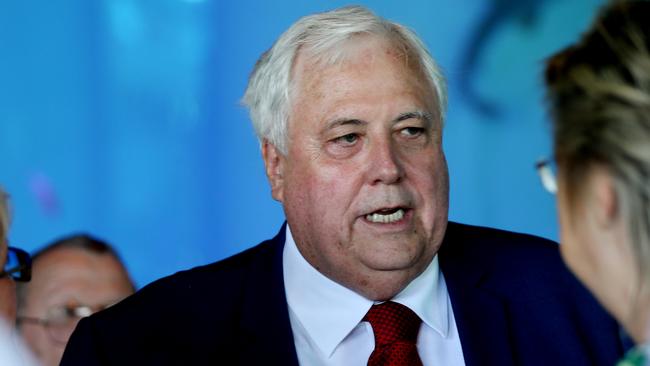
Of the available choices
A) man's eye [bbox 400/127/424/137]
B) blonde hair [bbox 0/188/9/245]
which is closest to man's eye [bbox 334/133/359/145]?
man's eye [bbox 400/127/424/137]

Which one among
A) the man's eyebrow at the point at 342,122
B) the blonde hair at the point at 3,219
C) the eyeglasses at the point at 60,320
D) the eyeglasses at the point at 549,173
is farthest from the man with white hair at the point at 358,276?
the eyeglasses at the point at 549,173

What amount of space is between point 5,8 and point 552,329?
6.40 ft

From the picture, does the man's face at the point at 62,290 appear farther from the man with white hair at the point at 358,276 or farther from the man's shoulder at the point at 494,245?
the man's shoulder at the point at 494,245

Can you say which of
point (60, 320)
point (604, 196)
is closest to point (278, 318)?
point (60, 320)

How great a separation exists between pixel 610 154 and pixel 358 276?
46.4 inches

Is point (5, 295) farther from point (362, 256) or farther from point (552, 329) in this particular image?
point (552, 329)

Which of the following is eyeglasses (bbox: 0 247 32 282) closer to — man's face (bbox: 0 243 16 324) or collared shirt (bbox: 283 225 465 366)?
man's face (bbox: 0 243 16 324)

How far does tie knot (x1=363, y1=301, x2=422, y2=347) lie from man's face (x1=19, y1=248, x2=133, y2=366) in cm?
104

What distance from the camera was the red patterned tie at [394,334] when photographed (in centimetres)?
265

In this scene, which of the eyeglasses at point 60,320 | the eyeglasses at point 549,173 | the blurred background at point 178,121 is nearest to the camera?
the eyeglasses at point 549,173

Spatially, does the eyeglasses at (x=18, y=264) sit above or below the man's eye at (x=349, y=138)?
below

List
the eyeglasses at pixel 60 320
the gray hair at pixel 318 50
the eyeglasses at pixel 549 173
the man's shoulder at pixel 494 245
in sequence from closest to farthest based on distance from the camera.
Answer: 1. the eyeglasses at pixel 549 173
2. the gray hair at pixel 318 50
3. the man's shoulder at pixel 494 245
4. the eyeglasses at pixel 60 320

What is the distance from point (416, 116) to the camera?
8.91ft

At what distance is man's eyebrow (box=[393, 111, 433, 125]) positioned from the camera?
2.70 m
